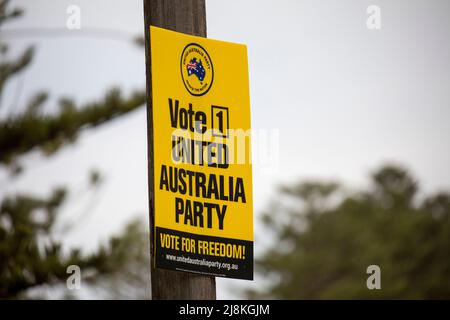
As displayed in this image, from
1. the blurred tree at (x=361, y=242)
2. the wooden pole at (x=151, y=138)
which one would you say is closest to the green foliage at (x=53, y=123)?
the wooden pole at (x=151, y=138)

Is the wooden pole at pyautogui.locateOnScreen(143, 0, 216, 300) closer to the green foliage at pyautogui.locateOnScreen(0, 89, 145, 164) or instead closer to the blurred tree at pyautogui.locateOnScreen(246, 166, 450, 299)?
the green foliage at pyautogui.locateOnScreen(0, 89, 145, 164)

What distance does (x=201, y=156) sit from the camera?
198 inches

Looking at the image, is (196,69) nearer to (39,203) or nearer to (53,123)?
(53,123)

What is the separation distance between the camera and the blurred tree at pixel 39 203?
1427 cm

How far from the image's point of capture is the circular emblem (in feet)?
16.7

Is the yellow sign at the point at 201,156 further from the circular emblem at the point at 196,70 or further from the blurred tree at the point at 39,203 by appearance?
the blurred tree at the point at 39,203

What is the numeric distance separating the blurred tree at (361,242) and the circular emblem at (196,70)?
44754mm

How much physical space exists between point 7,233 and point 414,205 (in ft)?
151

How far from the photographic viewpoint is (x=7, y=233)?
15.9 metres

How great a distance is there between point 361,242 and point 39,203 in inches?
1398

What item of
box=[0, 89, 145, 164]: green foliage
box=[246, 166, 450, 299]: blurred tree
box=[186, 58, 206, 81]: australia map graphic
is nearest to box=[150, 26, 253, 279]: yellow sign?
box=[186, 58, 206, 81]: australia map graphic

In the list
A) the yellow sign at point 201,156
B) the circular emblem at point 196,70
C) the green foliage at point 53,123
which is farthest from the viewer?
the green foliage at point 53,123

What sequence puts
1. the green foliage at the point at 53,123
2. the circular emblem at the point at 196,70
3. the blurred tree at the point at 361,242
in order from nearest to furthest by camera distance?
the circular emblem at the point at 196,70, the green foliage at the point at 53,123, the blurred tree at the point at 361,242
